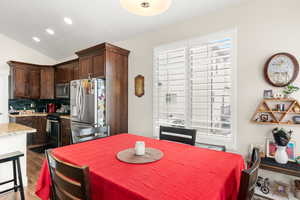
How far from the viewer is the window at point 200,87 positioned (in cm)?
243

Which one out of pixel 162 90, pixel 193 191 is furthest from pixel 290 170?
pixel 162 90

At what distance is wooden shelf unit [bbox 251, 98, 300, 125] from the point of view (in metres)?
1.96

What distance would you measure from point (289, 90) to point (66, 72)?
4.94m

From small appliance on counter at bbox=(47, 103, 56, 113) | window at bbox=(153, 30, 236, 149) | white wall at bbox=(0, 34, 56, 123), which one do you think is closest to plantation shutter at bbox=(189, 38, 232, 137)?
window at bbox=(153, 30, 236, 149)

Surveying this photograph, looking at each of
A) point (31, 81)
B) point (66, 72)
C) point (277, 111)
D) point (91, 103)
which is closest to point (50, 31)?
point (66, 72)

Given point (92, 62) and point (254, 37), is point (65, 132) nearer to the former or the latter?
point (92, 62)

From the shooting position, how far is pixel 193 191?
929mm

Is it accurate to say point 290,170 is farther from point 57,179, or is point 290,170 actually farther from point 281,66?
point 57,179

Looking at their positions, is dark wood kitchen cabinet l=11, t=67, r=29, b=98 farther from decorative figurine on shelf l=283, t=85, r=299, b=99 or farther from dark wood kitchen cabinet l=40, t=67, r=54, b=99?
decorative figurine on shelf l=283, t=85, r=299, b=99

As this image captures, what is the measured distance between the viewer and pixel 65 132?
4.24 metres

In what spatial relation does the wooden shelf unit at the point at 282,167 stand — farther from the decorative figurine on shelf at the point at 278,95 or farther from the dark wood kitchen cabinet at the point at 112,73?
the dark wood kitchen cabinet at the point at 112,73

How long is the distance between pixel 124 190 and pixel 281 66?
89.3 inches

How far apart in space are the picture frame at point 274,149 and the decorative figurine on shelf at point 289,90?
561 millimetres

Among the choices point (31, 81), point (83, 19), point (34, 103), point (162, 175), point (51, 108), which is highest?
point (83, 19)
